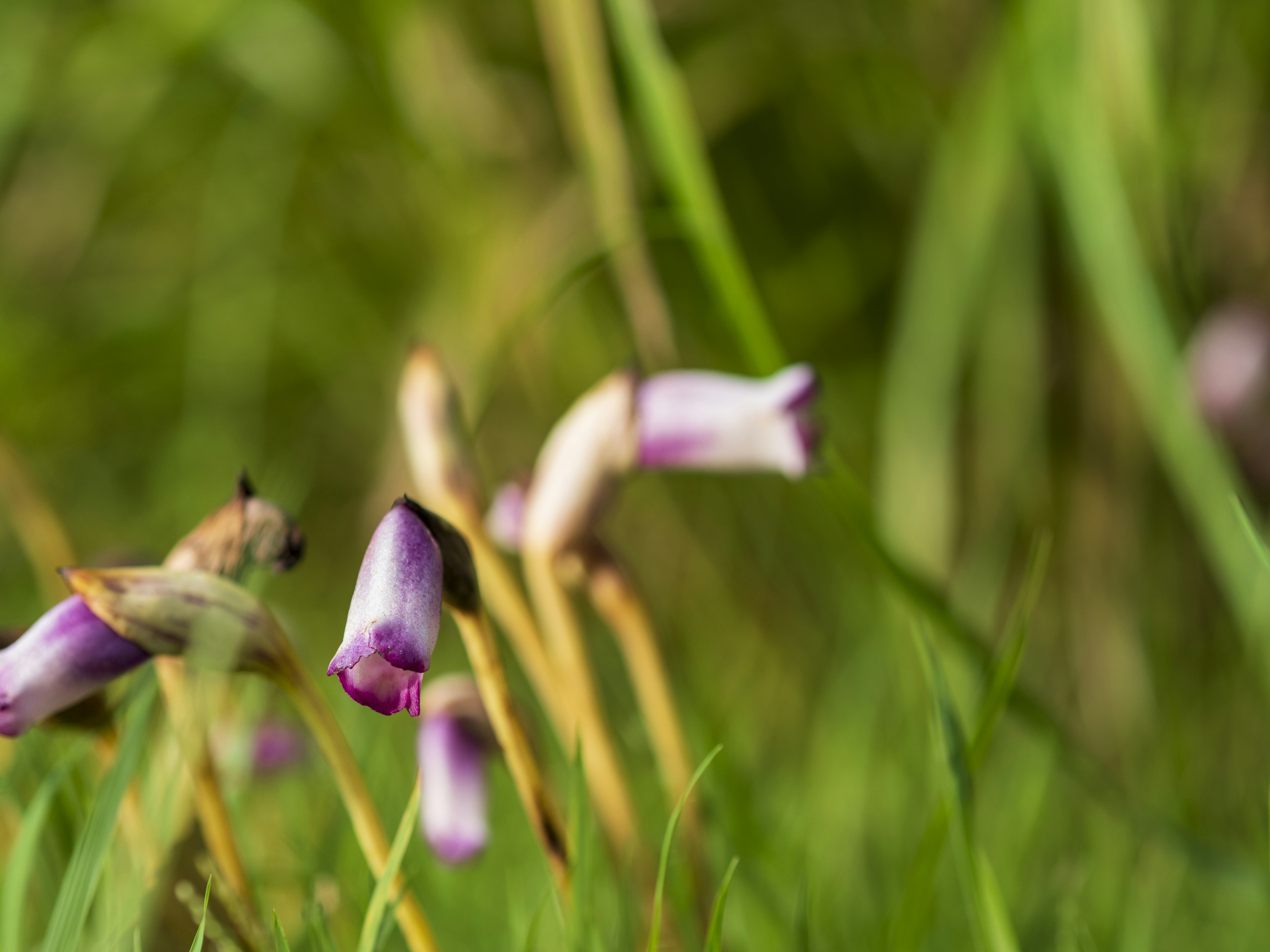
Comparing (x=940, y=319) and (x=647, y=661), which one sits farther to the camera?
(x=940, y=319)

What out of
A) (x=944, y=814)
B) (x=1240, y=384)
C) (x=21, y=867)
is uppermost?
(x=21, y=867)

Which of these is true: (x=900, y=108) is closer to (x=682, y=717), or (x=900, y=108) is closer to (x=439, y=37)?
(x=439, y=37)

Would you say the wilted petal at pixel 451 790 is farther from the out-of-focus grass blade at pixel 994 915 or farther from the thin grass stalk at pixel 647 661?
the out-of-focus grass blade at pixel 994 915

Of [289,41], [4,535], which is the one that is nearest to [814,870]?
[289,41]

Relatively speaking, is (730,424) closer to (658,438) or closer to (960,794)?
(658,438)

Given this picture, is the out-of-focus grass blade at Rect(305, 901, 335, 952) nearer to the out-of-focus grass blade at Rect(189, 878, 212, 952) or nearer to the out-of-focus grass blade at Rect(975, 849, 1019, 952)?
the out-of-focus grass blade at Rect(189, 878, 212, 952)

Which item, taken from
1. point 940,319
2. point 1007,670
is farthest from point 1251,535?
point 940,319
